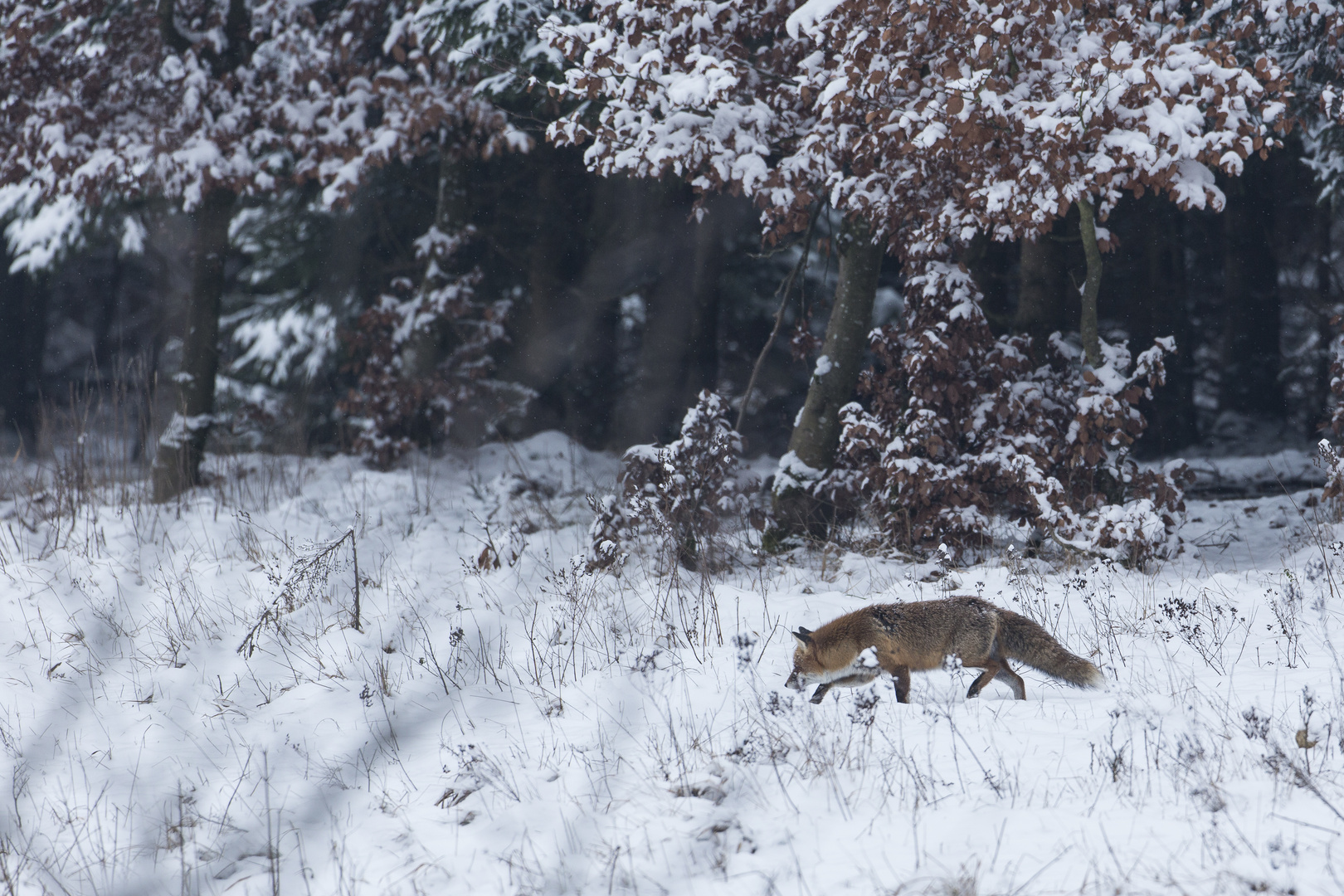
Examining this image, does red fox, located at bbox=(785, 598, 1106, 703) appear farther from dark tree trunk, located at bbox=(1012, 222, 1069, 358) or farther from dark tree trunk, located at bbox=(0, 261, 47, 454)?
dark tree trunk, located at bbox=(0, 261, 47, 454)

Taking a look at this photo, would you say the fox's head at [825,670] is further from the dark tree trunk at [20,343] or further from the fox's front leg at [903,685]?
the dark tree trunk at [20,343]

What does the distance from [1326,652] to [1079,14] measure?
15.1 ft

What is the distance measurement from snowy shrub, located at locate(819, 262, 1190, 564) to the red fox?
2797 mm

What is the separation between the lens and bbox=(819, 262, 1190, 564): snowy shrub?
7.00m

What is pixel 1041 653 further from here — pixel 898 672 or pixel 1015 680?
pixel 898 672

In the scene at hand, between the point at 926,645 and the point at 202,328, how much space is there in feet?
31.8

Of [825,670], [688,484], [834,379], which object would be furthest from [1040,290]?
[825,670]

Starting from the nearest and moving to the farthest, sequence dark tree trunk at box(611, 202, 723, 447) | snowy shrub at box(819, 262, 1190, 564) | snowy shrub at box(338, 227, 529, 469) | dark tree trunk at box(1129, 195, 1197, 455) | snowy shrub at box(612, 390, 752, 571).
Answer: snowy shrub at box(612, 390, 752, 571)
snowy shrub at box(819, 262, 1190, 564)
snowy shrub at box(338, 227, 529, 469)
dark tree trunk at box(1129, 195, 1197, 455)
dark tree trunk at box(611, 202, 723, 447)

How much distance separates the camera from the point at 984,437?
776 centimetres

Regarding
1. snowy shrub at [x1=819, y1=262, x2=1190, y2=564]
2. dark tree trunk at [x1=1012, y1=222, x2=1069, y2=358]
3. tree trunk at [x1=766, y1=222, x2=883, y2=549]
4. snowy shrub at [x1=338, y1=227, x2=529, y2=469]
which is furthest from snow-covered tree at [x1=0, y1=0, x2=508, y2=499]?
dark tree trunk at [x1=1012, y1=222, x2=1069, y2=358]

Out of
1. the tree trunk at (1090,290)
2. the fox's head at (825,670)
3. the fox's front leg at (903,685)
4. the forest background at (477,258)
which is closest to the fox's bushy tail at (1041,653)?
the fox's front leg at (903,685)

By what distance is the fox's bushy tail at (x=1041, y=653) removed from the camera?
13.1 ft

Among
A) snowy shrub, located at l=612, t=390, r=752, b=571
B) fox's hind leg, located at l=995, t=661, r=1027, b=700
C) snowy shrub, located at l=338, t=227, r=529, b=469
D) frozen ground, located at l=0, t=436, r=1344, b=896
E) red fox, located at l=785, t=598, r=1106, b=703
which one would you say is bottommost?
frozen ground, located at l=0, t=436, r=1344, b=896

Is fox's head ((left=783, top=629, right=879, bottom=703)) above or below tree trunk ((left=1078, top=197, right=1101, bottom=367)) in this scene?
below
